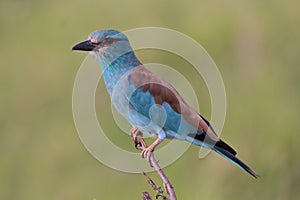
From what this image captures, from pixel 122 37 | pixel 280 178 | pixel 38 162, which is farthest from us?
pixel 38 162

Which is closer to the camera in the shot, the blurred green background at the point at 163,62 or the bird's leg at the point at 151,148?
the bird's leg at the point at 151,148

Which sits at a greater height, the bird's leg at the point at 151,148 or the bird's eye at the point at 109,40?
the bird's eye at the point at 109,40

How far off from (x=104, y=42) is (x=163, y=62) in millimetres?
1749

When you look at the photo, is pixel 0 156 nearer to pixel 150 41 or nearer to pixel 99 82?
pixel 99 82

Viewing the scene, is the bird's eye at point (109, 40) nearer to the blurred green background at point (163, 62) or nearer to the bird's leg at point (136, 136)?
the bird's leg at point (136, 136)

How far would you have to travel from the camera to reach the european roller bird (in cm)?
403

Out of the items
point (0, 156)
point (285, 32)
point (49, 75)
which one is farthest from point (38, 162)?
point (285, 32)

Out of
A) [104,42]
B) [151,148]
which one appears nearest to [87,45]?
[104,42]

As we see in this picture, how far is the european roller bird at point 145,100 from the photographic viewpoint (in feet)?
13.2

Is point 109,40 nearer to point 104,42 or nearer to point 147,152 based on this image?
point 104,42

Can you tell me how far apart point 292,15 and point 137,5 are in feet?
3.38

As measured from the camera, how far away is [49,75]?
237 inches

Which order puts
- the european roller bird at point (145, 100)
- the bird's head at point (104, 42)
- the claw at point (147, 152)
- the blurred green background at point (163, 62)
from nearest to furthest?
the claw at point (147, 152), the european roller bird at point (145, 100), the bird's head at point (104, 42), the blurred green background at point (163, 62)

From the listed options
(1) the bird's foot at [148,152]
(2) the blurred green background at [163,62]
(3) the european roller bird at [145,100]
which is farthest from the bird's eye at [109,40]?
(2) the blurred green background at [163,62]
